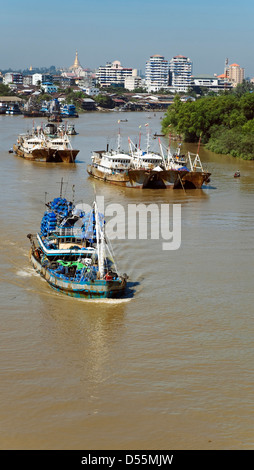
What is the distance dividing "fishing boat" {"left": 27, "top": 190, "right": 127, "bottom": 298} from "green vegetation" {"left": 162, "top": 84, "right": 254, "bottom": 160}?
2457 cm

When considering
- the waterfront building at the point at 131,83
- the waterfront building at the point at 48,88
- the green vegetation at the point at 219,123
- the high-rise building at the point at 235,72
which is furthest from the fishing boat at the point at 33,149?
the high-rise building at the point at 235,72

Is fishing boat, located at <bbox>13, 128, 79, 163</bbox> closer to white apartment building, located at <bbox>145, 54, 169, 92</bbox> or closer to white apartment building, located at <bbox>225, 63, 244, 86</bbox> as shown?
white apartment building, located at <bbox>145, 54, 169, 92</bbox>

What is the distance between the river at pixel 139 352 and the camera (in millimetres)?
9250

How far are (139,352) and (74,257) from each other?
3.94 meters

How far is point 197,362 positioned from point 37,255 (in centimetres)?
582

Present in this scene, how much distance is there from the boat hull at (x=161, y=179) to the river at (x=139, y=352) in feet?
26.5

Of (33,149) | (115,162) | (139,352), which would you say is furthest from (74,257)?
(33,149)

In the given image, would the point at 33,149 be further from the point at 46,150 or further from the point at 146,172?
the point at 146,172

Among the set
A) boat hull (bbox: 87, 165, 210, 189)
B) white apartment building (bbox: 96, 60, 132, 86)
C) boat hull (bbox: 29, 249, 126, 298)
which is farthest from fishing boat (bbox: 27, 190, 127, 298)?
white apartment building (bbox: 96, 60, 132, 86)

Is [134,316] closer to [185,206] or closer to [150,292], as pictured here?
[150,292]

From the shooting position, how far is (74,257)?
583 inches

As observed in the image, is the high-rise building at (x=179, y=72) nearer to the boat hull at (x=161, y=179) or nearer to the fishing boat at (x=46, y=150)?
the fishing boat at (x=46, y=150)

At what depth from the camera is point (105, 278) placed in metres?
13.4

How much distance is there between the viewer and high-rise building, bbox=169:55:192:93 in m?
151
